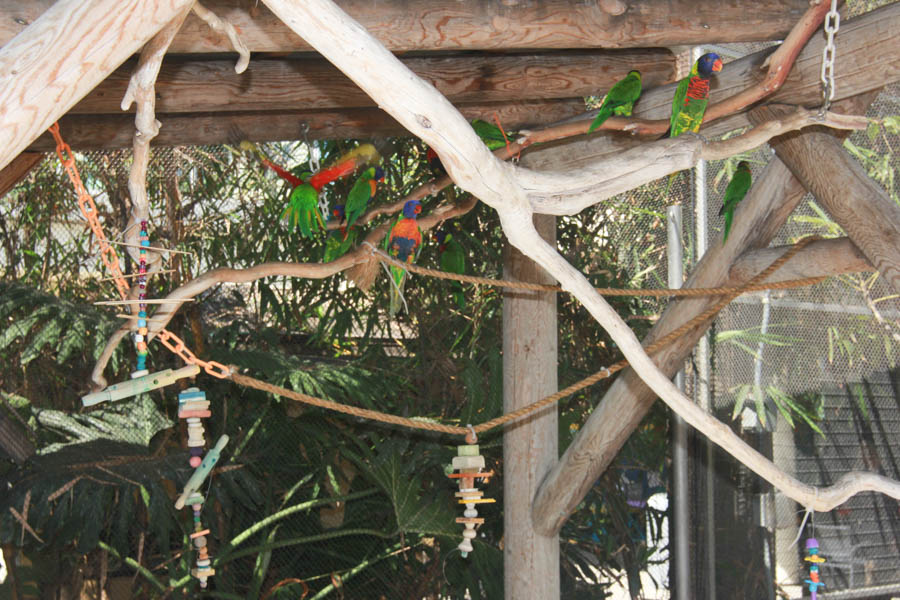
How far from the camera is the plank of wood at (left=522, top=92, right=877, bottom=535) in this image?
2145mm

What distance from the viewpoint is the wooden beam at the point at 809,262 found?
199cm

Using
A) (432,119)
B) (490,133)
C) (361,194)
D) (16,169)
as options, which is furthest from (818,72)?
(16,169)

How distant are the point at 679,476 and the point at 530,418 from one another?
82 centimetres

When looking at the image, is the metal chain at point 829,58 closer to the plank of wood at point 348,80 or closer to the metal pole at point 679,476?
the plank of wood at point 348,80

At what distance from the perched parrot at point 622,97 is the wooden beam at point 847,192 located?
0.88ft

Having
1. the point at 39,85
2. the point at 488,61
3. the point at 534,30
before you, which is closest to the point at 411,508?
the point at 488,61

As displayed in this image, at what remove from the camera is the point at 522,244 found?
1.45m

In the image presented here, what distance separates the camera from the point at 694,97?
1.84 metres

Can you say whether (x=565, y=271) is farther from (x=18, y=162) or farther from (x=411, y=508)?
(x=411, y=508)

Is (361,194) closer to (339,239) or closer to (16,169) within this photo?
(339,239)

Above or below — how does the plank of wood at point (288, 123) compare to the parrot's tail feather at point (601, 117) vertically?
above

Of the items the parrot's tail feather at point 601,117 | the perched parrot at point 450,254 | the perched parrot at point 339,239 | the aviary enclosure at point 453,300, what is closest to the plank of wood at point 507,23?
the aviary enclosure at point 453,300

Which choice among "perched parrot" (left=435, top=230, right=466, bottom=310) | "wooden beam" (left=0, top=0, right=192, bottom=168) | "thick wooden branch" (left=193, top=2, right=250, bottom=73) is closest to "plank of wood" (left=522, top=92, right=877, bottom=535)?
"perched parrot" (left=435, top=230, right=466, bottom=310)

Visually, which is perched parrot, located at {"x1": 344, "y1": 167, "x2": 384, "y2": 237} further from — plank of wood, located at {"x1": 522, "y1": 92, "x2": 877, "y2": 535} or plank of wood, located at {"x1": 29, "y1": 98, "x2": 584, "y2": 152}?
→ plank of wood, located at {"x1": 522, "y1": 92, "x2": 877, "y2": 535}
